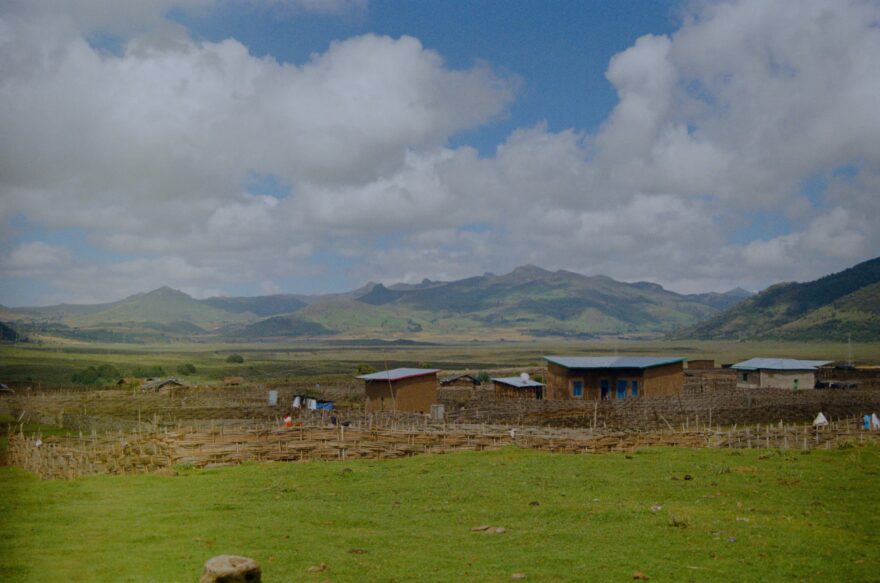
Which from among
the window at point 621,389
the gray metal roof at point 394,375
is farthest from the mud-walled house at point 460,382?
the gray metal roof at point 394,375

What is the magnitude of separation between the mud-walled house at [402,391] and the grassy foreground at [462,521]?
28514 millimetres

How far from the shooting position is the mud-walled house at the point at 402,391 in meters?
57.8

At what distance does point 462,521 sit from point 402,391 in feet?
128

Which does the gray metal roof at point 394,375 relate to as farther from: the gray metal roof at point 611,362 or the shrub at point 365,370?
the shrub at point 365,370

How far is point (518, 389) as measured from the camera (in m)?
72.6

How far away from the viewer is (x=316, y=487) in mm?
24766

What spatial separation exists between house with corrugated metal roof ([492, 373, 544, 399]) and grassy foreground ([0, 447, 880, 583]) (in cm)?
4312

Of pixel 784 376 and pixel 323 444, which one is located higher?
pixel 323 444

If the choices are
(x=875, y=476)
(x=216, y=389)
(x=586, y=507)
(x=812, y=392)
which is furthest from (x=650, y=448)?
(x=216, y=389)

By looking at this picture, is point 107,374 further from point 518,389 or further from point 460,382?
point 518,389

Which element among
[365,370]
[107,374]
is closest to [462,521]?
[365,370]

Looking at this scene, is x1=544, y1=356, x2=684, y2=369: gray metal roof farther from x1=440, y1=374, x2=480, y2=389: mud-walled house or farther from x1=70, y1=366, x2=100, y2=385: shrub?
x1=70, y1=366, x2=100, y2=385: shrub

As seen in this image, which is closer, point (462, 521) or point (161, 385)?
point (462, 521)

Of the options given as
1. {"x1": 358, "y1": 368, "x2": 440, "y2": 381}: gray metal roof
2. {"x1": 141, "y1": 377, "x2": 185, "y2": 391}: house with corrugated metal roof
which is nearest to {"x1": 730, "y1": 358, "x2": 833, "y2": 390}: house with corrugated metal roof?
{"x1": 358, "y1": 368, "x2": 440, "y2": 381}: gray metal roof
